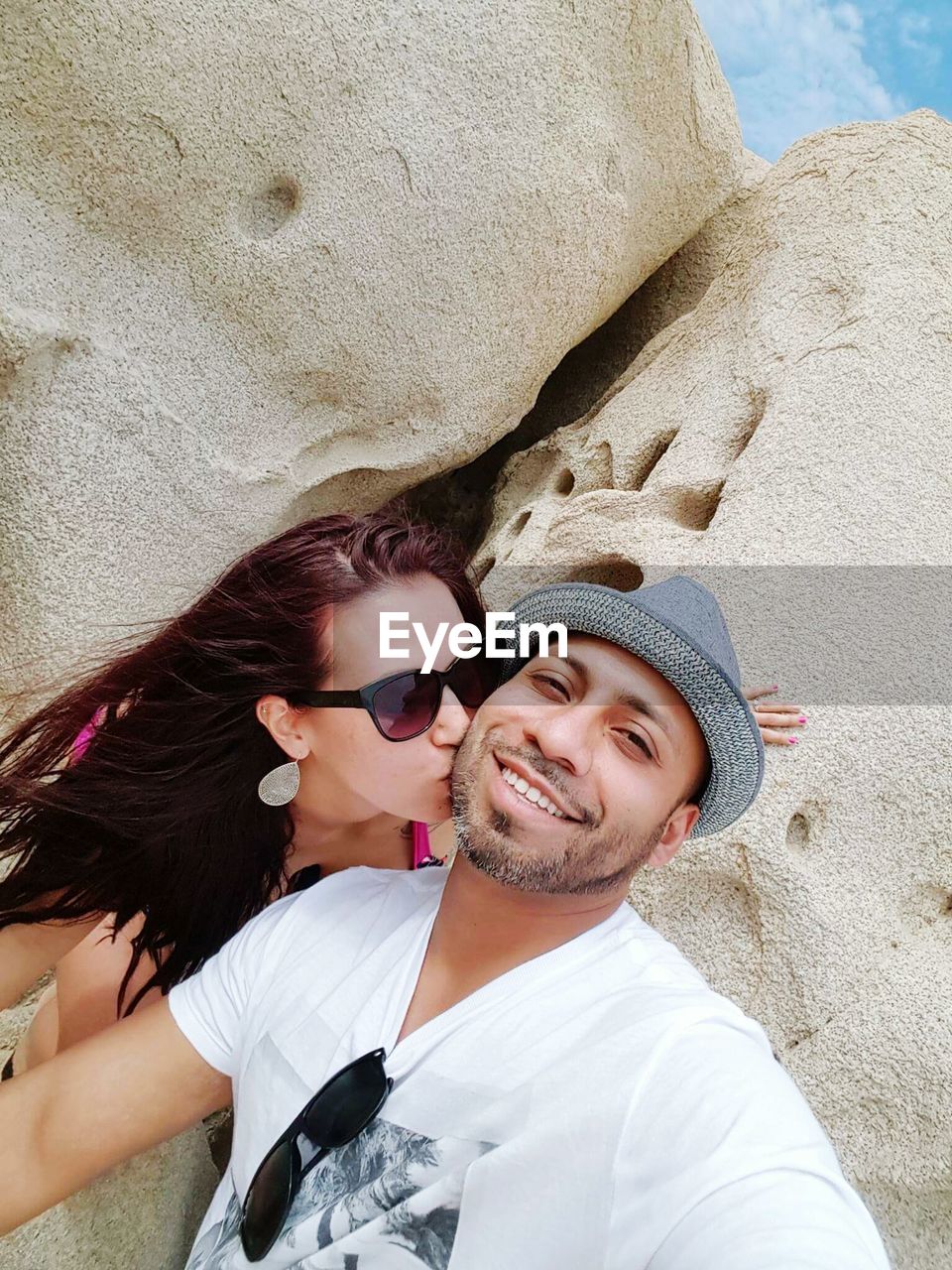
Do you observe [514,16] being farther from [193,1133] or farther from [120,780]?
[193,1133]

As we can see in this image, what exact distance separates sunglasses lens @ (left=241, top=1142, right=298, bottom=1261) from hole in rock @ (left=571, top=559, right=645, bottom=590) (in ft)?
4.98

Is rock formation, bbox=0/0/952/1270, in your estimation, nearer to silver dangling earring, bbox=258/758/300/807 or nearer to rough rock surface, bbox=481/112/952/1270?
rough rock surface, bbox=481/112/952/1270

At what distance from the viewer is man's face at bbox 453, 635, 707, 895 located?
1076 millimetres

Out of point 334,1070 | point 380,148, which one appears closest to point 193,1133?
point 334,1070

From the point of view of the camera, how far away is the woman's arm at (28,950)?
1.48m

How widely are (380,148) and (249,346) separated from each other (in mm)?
587

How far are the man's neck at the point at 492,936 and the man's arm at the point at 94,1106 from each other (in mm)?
417

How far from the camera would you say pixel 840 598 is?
1860mm

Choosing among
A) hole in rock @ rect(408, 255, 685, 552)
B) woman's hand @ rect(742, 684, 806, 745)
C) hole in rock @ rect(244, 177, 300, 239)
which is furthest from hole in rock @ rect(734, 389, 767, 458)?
hole in rock @ rect(244, 177, 300, 239)

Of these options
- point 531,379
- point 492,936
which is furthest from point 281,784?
point 531,379

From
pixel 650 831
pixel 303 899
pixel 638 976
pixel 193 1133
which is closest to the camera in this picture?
pixel 638 976

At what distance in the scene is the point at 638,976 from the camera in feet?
3.36

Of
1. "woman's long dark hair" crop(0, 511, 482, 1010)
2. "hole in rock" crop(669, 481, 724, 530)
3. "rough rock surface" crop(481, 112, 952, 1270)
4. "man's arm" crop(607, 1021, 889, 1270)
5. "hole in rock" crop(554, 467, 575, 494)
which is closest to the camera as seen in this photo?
"man's arm" crop(607, 1021, 889, 1270)

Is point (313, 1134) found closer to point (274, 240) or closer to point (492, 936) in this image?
point (492, 936)
